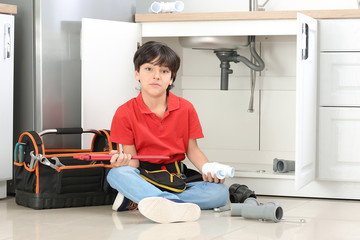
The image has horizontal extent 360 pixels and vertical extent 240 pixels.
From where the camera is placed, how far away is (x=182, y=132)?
231 centimetres

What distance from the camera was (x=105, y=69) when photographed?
2596 mm

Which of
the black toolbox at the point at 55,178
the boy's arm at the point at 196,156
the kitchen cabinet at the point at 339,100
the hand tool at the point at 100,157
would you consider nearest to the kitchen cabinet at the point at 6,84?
the black toolbox at the point at 55,178

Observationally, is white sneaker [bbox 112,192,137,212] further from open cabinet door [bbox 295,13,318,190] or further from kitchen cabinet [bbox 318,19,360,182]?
kitchen cabinet [bbox 318,19,360,182]

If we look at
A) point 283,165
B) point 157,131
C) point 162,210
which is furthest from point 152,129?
point 283,165

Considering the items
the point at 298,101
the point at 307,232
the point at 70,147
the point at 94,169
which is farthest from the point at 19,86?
the point at 307,232

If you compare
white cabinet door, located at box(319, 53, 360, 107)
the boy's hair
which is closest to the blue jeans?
the boy's hair

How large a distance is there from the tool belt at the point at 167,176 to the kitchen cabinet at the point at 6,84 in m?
0.52

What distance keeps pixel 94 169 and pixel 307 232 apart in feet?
2.65

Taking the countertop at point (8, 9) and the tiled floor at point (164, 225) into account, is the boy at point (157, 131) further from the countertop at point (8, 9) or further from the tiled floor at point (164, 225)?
the countertop at point (8, 9)

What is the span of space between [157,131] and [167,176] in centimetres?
18

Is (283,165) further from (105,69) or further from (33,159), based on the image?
(33,159)

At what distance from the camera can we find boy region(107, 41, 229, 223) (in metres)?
2.18

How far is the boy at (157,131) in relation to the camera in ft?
7.16

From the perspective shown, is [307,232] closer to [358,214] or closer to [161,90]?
[358,214]
